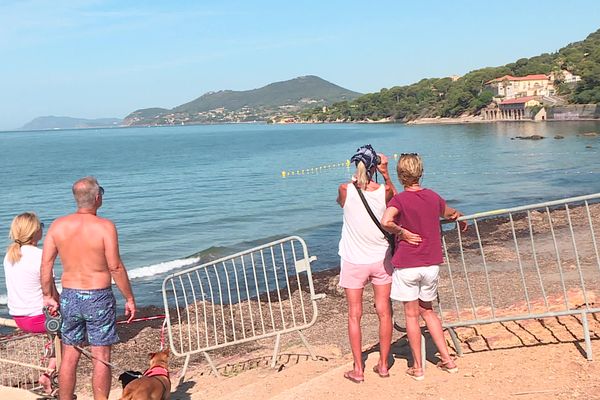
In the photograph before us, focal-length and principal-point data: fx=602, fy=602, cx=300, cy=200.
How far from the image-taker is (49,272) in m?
5.13

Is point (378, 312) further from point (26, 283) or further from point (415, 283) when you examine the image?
point (26, 283)

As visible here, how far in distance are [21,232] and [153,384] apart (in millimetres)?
1772

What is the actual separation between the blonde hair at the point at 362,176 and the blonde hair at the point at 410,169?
0.29 meters

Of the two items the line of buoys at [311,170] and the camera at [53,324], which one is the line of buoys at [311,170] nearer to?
the line of buoys at [311,170]

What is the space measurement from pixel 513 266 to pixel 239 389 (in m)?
8.77

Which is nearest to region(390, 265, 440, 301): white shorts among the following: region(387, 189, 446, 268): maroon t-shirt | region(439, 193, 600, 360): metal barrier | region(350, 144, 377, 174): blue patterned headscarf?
region(387, 189, 446, 268): maroon t-shirt

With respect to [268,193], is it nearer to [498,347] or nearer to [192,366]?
[192,366]

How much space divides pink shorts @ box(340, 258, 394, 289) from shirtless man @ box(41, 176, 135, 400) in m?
1.89

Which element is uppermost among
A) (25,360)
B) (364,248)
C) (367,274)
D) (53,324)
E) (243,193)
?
(364,248)

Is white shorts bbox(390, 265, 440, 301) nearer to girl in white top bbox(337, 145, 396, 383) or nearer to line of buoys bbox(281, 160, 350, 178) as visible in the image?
girl in white top bbox(337, 145, 396, 383)

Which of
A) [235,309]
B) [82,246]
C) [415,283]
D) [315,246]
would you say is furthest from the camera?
[315,246]

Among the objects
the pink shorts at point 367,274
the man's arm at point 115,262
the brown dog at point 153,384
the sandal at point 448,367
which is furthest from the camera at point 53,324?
the sandal at point 448,367

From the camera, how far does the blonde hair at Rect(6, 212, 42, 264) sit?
17.4 feet

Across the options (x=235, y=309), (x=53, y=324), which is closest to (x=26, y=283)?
(x=53, y=324)
